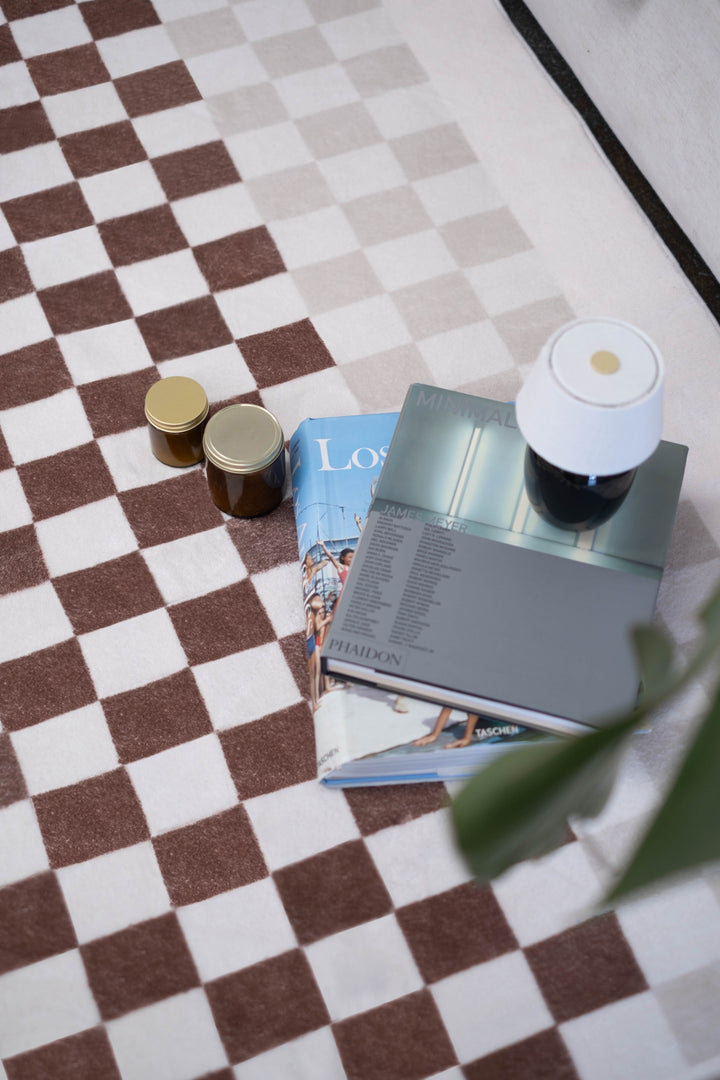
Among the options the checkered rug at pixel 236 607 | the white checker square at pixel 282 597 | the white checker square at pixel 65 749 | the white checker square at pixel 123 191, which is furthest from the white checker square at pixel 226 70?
the white checker square at pixel 65 749

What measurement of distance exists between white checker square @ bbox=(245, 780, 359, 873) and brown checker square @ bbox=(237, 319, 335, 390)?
365 millimetres

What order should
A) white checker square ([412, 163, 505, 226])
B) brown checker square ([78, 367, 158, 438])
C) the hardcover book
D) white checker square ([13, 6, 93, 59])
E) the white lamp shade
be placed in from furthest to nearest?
white checker square ([13, 6, 93, 59]) → white checker square ([412, 163, 505, 226]) → brown checker square ([78, 367, 158, 438]) → the hardcover book → the white lamp shade

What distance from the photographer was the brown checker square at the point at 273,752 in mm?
649

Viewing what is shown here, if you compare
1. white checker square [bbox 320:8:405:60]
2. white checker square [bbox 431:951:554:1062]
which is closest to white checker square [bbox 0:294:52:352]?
white checker square [bbox 320:8:405:60]

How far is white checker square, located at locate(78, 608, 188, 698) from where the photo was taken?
0.68 metres

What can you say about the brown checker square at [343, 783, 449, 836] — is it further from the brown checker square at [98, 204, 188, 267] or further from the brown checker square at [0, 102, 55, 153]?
the brown checker square at [0, 102, 55, 153]

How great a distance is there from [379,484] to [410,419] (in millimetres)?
62

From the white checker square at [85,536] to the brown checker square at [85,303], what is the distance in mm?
195

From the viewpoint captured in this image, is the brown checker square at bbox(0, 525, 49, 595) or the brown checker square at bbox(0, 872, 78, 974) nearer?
the brown checker square at bbox(0, 872, 78, 974)

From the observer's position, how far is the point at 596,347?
47 centimetres

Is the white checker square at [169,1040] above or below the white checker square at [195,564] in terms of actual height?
below

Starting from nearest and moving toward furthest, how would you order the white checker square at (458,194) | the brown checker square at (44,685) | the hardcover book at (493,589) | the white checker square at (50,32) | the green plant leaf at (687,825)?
the green plant leaf at (687,825)
the hardcover book at (493,589)
the brown checker square at (44,685)
the white checker square at (458,194)
the white checker square at (50,32)

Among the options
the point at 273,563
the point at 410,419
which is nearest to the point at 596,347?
the point at 410,419

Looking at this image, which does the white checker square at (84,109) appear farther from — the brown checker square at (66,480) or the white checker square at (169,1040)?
the white checker square at (169,1040)
